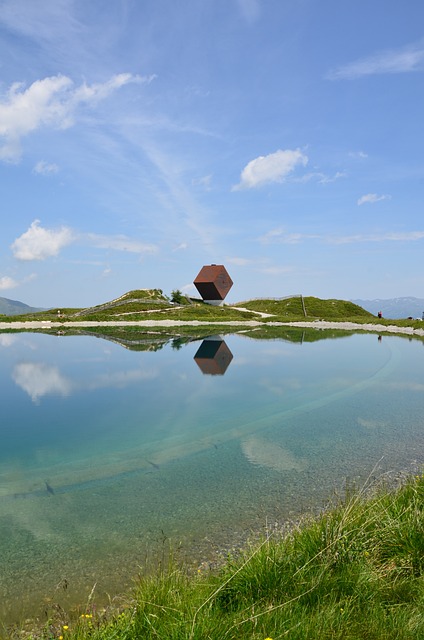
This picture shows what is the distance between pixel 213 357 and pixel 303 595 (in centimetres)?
3205

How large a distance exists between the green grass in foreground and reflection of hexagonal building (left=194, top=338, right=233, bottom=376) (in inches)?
930

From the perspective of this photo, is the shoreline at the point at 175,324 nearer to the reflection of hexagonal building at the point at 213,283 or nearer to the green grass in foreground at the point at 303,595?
the reflection of hexagonal building at the point at 213,283

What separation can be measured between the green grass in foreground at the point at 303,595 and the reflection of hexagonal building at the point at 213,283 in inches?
3923

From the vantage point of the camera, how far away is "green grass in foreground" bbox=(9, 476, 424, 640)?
203 inches

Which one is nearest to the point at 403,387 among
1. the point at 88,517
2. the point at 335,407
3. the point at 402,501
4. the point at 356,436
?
the point at 335,407

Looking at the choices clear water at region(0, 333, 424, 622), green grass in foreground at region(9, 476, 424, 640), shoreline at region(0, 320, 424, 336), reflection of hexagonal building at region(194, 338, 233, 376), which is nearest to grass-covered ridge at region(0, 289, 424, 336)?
shoreline at region(0, 320, 424, 336)

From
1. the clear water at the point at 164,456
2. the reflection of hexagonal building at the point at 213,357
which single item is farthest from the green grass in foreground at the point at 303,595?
the reflection of hexagonal building at the point at 213,357

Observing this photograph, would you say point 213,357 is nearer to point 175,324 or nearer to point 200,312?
point 175,324

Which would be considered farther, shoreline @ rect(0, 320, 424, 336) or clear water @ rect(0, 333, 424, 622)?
shoreline @ rect(0, 320, 424, 336)

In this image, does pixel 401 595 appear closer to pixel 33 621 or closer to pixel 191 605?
pixel 191 605

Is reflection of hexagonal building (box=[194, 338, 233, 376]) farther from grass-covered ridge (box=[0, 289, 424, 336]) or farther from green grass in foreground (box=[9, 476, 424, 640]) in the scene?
grass-covered ridge (box=[0, 289, 424, 336])

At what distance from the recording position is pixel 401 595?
19.9 ft

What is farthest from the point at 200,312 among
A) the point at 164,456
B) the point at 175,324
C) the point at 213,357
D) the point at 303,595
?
the point at 303,595

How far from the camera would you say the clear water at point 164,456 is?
9.03m
